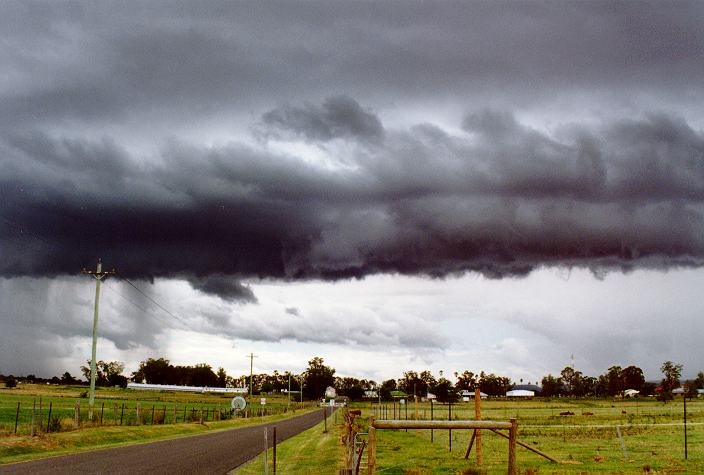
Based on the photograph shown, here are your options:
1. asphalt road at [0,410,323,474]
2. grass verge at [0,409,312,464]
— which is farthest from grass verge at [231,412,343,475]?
grass verge at [0,409,312,464]

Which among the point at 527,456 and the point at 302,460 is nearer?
the point at 302,460

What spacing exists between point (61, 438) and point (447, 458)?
1825 centimetres

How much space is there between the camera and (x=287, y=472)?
71.7 ft

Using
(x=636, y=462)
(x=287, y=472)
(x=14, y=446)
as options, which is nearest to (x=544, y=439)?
(x=636, y=462)

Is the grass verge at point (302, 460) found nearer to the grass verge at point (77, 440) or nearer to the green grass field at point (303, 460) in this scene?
the green grass field at point (303, 460)

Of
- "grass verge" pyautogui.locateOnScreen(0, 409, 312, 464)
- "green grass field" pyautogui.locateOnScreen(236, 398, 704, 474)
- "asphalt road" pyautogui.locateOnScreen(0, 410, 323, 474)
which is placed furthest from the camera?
"grass verge" pyautogui.locateOnScreen(0, 409, 312, 464)

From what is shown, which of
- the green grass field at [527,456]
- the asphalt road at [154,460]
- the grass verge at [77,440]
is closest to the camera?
the asphalt road at [154,460]

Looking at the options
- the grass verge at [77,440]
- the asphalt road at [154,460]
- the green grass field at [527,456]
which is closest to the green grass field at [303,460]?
the green grass field at [527,456]

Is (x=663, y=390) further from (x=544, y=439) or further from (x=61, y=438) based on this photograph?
(x=61, y=438)

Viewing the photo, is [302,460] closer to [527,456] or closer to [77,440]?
[527,456]

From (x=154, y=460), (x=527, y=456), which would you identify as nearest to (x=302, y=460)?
(x=154, y=460)

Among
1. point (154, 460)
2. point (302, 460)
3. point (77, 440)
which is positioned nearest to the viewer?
point (154, 460)

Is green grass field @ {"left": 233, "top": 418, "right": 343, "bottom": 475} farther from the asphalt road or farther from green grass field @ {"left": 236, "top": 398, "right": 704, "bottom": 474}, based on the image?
the asphalt road

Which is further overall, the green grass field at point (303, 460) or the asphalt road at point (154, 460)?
the green grass field at point (303, 460)
